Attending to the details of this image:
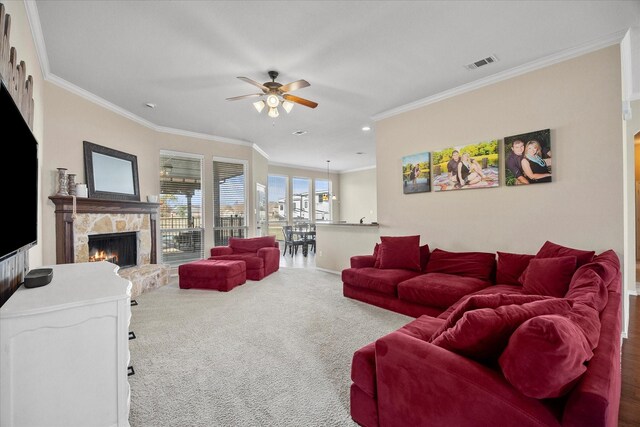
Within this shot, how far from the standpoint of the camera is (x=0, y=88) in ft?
4.15

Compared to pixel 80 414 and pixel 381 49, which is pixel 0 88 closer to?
pixel 80 414

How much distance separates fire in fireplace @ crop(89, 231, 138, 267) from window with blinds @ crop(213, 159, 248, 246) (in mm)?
1694

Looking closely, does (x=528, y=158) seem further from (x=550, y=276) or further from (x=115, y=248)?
(x=115, y=248)

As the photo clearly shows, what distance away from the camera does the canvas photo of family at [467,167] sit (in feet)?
12.3

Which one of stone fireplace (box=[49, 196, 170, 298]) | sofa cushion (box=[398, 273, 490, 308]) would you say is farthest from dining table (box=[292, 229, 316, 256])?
sofa cushion (box=[398, 273, 490, 308])

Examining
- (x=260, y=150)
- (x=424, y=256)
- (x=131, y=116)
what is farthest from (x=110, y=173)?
(x=424, y=256)

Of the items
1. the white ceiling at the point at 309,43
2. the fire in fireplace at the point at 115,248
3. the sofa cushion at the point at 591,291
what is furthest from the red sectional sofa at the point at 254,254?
the sofa cushion at the point at 591,291

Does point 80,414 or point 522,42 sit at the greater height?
point 522,42

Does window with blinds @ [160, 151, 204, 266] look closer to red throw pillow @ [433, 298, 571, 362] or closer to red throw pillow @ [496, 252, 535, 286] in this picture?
→ red throw pillow @ [496, 252, 535, 286]

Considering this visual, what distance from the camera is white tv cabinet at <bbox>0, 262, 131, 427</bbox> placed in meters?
1.28

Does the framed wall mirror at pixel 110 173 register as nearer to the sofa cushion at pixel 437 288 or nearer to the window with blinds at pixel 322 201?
the sofa cushion at pixel 437 288

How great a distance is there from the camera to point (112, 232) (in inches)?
181

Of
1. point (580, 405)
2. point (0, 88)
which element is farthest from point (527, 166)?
point (0, 88)

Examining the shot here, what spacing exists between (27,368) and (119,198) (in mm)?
4128
